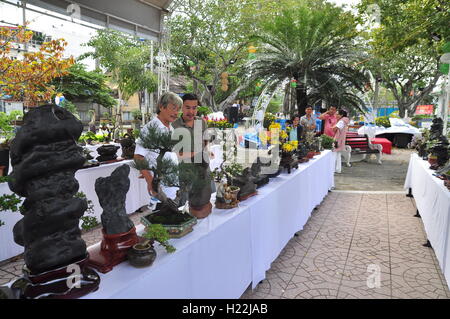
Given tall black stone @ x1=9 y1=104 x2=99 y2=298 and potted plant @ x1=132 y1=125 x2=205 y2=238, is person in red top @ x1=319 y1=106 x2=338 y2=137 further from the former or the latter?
tall black stone @ x1=9 y1=104 x2=99 y2=298

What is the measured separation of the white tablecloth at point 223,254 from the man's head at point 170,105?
72 centimetres

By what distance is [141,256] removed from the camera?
1324mm

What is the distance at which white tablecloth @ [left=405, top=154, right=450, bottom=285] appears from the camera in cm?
273

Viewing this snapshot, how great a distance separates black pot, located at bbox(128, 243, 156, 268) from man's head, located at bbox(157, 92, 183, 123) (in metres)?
1.01

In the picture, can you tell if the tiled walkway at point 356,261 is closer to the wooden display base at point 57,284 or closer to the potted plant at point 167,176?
the potted plant at point 167,176

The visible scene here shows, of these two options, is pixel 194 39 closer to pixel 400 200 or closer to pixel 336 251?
pixel 400 200

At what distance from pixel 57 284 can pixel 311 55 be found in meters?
6.59

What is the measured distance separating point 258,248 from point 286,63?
5.30 m

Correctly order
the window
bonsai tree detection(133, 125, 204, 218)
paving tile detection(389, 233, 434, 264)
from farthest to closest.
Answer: the window
paving tile detection(389, 233, 434, 264)
bonsai tree detection(133, 125, 204, 218)

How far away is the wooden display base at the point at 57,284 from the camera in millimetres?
1080

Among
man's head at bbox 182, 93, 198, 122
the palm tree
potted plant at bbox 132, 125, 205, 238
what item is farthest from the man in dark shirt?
the palm tree

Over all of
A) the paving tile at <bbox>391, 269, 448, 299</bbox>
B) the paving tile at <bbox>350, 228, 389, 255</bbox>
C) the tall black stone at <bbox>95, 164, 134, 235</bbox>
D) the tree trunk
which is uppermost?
the tree trunk
